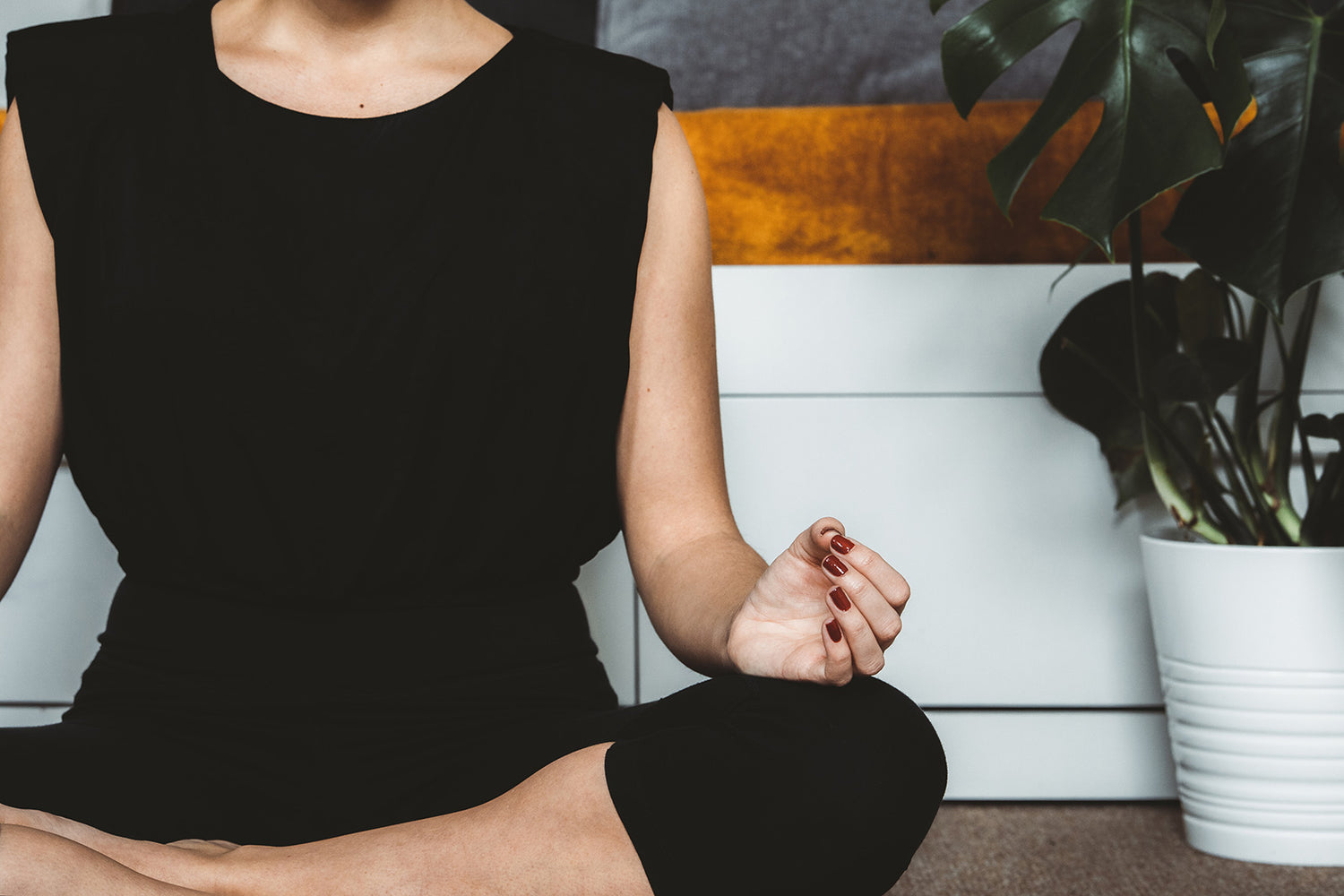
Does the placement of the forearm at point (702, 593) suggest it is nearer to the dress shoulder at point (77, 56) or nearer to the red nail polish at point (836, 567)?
the red nail polish at point (836, 567)

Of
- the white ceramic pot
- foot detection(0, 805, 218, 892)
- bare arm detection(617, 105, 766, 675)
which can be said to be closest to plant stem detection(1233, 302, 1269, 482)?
the white ceramic pot

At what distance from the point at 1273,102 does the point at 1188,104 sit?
172 mm

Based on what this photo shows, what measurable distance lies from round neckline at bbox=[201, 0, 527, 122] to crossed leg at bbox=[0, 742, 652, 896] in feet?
1.62

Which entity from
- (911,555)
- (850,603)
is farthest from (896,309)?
(850,603)

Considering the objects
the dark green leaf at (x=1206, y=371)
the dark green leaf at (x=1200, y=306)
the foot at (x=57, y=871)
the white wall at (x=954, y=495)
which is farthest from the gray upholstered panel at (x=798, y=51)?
the foot at (x=57, y=871)

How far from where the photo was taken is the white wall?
125 cm

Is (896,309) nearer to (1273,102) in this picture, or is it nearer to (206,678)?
(1273,102)

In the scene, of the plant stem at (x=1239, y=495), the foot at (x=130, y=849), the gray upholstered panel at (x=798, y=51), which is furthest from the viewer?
the gray upholstered panel at (x=798, y=51)

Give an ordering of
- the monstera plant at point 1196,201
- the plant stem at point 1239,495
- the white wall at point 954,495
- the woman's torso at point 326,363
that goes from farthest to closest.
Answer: the white wall at point 954,495 < the plant stem at point 1239,495 < the monstera plant at point 1196,201 < the woman's torso at point 326,363

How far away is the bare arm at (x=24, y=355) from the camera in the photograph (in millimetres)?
776

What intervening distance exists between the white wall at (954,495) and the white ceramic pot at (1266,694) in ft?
0.54

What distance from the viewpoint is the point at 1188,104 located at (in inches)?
33.6

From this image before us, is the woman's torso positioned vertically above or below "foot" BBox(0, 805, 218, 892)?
above

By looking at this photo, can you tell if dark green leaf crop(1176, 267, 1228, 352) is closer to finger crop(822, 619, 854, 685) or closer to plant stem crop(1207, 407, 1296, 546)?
plant stem crop(1207, 407, 1296, 546)
